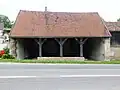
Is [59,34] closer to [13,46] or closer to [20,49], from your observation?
[20,49]

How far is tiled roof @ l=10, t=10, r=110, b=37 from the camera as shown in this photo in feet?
98.8

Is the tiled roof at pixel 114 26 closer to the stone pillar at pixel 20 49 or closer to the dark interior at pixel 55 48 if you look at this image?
the dark interior at pixel 55 48

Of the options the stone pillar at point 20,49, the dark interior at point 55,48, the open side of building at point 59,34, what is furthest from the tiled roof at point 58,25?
the dark interior at point 55,48

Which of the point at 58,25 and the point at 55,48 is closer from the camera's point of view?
the point at 58,25

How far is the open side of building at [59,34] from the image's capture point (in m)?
30.1

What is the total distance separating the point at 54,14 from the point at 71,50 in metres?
4.54

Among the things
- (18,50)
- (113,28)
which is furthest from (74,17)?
(18,50)

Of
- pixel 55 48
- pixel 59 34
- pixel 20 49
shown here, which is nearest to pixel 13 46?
pixel 20 49

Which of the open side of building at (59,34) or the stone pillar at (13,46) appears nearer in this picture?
the open side of building at (59,34)

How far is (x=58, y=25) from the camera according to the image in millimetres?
31969

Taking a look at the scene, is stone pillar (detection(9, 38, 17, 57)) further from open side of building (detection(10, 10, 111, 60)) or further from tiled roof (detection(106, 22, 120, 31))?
tiled roof (detection(106, 22, 120, 31))

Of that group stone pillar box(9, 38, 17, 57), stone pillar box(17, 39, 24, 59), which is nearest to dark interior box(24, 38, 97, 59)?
stone pillar box(17, 39, 24, 59)

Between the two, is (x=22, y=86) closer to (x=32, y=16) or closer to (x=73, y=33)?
(x=73, y=33)

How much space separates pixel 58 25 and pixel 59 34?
202cm
